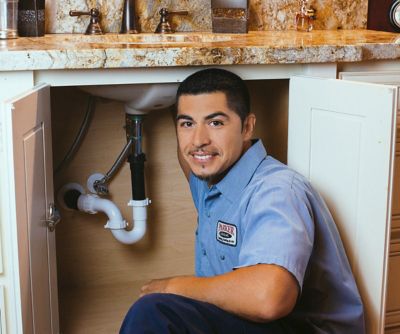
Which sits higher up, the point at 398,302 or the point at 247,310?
the point at 247,310

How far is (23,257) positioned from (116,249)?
99cm

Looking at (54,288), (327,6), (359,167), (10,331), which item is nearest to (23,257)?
(10,331)

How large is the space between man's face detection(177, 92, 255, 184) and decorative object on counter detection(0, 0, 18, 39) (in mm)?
664

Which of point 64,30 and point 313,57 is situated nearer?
point 313,57

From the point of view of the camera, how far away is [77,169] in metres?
2.18

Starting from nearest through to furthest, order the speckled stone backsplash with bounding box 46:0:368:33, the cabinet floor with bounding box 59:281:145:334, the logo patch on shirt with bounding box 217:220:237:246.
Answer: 1. the logo patch on shirt with bounding box 217:220:237:246
2. the cabinet floor with bounding box 59:281:145:334
3. the speckled stone backsplash with bounding box 46:0:368:33

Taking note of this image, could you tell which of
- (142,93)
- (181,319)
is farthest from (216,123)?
(181,319)

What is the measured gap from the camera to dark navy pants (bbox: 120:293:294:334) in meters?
1.19

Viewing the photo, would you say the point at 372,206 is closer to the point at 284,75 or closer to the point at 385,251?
the point at 385,251

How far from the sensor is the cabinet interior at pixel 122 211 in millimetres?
2123

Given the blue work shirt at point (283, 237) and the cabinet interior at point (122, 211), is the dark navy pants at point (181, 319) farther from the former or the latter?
the cabinet interior at point (122, 211)

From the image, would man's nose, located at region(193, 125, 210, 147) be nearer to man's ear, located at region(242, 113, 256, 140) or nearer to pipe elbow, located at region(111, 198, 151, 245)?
man's ear, located at region(242, 113, 256, 140)

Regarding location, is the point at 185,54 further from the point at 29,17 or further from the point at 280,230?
the point at 29,17

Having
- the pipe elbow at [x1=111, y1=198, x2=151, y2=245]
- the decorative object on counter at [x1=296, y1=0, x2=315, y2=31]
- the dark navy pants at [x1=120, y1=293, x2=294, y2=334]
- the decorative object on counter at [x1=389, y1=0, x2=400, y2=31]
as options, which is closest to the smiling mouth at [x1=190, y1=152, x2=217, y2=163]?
the dark navy pants at [x1=120, y1=293, x2=294, y2=334]
